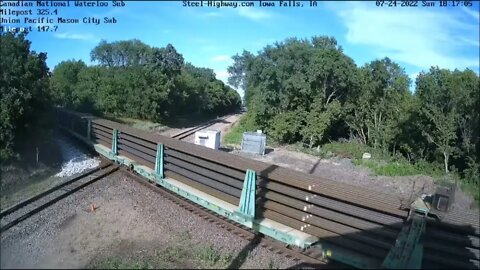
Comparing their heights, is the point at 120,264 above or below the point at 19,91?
below

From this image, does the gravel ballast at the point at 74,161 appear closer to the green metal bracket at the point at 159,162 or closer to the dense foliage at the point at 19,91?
the dense foliage at the point at 19,91

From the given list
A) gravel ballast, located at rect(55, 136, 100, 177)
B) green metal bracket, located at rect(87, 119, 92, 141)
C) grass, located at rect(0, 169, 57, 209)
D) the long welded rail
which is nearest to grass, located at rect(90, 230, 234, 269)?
the long welded rail

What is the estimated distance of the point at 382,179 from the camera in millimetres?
17297

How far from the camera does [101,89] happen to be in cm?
4166

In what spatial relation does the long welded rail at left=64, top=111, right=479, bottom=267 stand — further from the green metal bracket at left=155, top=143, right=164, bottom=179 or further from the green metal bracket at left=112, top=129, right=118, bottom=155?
the green metal bracket at left=112, top=129, right=118, bottom=155

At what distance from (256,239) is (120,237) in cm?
282

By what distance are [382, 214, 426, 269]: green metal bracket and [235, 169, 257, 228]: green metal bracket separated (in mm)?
2841

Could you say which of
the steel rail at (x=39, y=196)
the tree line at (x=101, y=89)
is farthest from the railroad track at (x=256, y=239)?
the tree line at (x=101, y=89)

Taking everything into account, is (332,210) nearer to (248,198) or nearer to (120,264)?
(248,198)

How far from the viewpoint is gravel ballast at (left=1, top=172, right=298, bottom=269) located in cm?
621

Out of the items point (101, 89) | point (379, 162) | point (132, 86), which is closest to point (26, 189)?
point (379, 162)

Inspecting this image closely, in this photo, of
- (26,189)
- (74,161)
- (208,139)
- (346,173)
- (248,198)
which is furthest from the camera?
Answer: (208,139)

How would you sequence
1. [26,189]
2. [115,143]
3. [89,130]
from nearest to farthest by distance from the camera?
[26,189] → [115,143] → [89,130]

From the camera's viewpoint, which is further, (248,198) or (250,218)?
(248,198)
